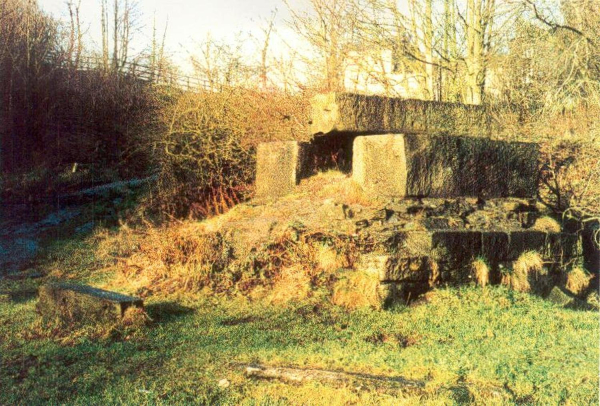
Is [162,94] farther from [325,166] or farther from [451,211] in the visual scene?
[451,211]

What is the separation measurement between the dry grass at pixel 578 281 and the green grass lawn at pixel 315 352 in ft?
4.25

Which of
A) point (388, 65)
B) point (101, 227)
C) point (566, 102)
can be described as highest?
point (388, 65)

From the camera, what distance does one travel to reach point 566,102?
8258 millimetres

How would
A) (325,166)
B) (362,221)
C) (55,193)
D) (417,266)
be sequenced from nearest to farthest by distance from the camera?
(417,266), (362,221), (325,166), (55,193)

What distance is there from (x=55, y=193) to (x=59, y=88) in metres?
4.15

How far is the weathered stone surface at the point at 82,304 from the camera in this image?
Result: 6324 mm

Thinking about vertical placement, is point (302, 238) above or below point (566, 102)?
below

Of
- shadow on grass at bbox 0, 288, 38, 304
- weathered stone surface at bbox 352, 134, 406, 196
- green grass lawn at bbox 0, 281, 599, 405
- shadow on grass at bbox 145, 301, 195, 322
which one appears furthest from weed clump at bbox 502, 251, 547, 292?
shadow on grass at bbox 0, 288, 38, 304

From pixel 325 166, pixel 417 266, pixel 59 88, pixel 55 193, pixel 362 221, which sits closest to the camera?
pixel 417 266

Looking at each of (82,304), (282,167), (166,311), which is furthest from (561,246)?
(82,304)

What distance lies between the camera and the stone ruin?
7.62 metres

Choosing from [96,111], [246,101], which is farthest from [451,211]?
[96,111]

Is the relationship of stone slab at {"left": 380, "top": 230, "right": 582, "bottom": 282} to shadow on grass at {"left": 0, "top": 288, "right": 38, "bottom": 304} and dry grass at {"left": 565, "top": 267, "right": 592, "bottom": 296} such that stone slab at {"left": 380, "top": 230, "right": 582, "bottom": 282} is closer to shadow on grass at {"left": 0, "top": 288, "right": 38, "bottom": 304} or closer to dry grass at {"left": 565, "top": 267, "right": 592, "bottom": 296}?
dry grass at {"left": 565, "top": 267, "right": 592, "bottom": 296}

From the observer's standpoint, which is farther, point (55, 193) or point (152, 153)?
point (55, 193)
